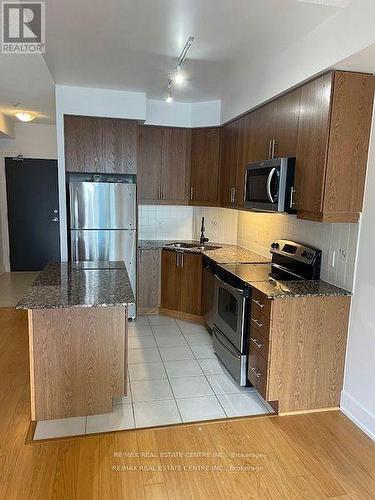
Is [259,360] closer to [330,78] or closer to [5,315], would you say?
[330,78]

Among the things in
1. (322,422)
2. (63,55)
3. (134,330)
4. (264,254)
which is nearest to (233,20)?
(63,55)

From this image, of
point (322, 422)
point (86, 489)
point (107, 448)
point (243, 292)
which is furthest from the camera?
point (243, 292)

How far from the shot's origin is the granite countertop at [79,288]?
2197 mm

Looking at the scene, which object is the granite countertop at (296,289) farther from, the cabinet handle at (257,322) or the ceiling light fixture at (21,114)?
the ceiling light fixture at (21,114)

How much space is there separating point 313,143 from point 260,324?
4.17ft

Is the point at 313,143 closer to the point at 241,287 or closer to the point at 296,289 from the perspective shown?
the point at 296,289

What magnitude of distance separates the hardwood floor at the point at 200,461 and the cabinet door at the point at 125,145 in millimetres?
2589

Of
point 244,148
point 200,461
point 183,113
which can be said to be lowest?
point 200,461

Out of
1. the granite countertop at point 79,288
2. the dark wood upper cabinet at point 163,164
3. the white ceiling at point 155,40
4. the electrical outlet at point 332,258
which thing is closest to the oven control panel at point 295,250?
the electrical outlet at point 332,258

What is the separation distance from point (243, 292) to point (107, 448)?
4.53ft

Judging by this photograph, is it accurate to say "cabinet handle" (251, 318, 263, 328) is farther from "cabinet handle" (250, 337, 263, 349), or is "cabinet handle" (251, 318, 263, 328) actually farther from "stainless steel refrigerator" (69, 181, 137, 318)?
"stainless steel refrigerator" (69, 181, 137, 318)

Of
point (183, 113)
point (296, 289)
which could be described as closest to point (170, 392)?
point (296, 289)

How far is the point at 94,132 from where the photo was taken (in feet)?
13.0

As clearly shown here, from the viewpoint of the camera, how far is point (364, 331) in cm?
237
